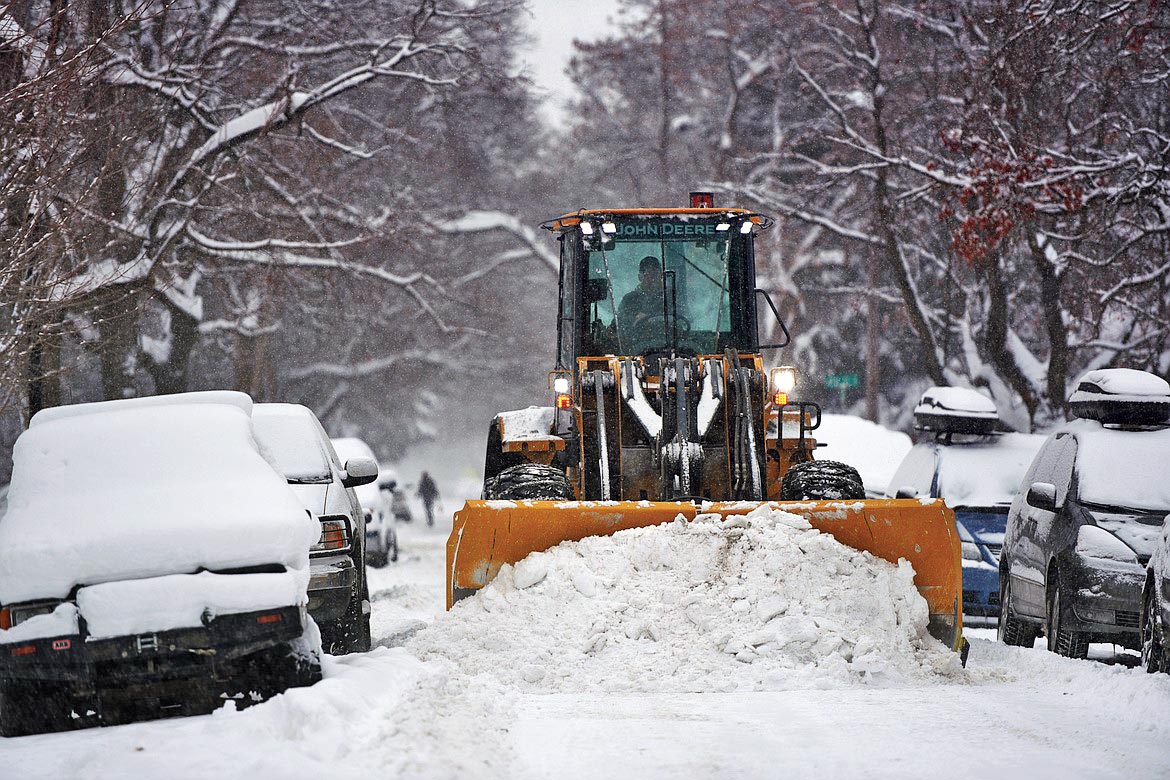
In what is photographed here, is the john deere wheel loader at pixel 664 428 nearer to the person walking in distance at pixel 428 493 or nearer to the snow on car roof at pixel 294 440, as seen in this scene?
the snow on car roof at pixel 294 440

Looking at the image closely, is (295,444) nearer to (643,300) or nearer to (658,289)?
(643,300)

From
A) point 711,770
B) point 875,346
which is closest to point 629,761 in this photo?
point 711,770

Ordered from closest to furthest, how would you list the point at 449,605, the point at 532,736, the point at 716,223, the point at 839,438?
the point at 532,736, the point at 449,605, the point at 716,223, the point at 839,438

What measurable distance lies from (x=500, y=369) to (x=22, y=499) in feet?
123

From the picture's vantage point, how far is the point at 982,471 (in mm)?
14500

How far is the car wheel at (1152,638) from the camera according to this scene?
851cm

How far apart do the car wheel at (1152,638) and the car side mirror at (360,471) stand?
203 inches

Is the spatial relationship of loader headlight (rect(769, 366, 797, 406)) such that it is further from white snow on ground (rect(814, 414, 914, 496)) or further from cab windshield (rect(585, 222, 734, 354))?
white snow on ground (rect(814, 414, 914, 496))

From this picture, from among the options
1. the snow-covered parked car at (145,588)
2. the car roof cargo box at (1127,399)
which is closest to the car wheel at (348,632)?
the snow-covered parked car at (145,588)

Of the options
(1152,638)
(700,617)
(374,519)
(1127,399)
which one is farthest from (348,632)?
(374,519)

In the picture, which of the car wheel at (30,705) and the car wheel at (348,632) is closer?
the car wheel at (30,705)

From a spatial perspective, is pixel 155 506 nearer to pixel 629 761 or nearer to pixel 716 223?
pixel 629 761

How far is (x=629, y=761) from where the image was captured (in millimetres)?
6246

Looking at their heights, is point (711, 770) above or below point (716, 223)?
below
